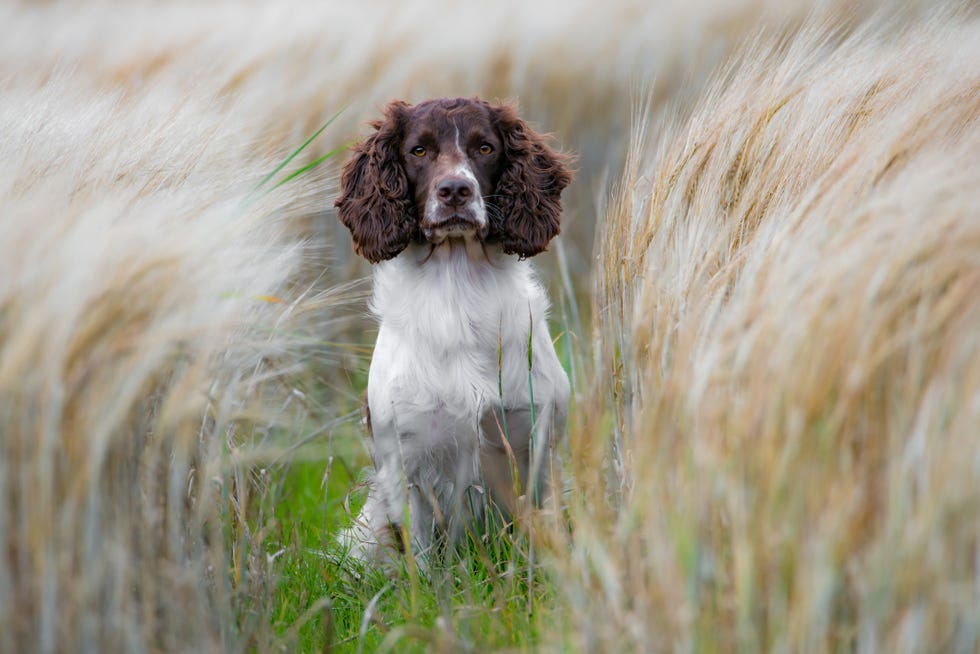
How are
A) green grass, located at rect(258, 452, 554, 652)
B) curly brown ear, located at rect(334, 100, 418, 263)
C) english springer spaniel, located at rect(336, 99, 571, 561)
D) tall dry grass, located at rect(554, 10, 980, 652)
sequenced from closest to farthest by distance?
tall dry grass, located at rect(554, 10, 980, 652) < green grass, located at rect(258, 452, 554, 652) < english springer spaniel, located at rect(336, 99, 571, 561) < curly brown ear, located at rect(334, 100, 418, 263)

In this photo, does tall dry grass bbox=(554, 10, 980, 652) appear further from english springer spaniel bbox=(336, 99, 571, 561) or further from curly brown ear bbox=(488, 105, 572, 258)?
curly brown ear bbox=(488, 105, 572, 258)

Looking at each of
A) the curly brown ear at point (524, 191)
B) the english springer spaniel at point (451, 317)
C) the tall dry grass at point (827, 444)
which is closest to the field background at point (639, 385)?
the tall dry grass at point (827, 444)

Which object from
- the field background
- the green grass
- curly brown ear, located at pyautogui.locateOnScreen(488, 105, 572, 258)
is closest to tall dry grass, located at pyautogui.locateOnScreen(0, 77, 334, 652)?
the field background

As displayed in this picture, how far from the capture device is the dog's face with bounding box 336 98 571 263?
3.24 m

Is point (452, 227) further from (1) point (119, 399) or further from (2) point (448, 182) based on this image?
(1) point (119, 399)

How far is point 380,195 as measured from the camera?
11.1 feet

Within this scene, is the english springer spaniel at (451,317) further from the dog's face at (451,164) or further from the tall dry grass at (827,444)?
the tall dry grass at (827,444)

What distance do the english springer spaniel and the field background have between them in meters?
0.23

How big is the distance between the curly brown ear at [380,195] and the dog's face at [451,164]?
41 mm

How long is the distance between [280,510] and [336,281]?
1777mm

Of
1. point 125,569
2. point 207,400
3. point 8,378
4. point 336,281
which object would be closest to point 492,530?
point 207,400

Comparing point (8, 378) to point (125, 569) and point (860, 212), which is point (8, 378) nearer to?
point (125, 569)

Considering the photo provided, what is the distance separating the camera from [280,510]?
3793 mm

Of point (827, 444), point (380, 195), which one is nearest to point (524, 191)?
point (380, 195)
